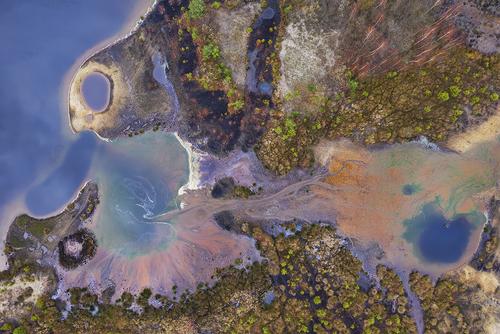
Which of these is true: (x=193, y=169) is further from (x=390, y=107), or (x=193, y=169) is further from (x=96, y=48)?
(x=390, y=107)

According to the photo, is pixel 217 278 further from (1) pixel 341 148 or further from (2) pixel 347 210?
(1) pixel 341 148

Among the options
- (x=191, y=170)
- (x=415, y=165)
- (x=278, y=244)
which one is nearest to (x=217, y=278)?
(x=278, y=244)

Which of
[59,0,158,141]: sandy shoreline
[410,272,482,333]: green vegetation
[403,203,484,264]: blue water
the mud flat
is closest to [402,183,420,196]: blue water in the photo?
[403,203,484,264]: blue water

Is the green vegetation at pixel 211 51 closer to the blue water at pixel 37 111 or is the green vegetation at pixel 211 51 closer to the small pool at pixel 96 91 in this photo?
the blue water at pixel 37 111

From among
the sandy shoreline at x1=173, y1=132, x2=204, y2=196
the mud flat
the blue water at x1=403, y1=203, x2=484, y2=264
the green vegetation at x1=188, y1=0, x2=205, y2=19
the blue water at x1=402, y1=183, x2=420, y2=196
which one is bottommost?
the blue water at x1=403, y1=203, x2=484, y2=264

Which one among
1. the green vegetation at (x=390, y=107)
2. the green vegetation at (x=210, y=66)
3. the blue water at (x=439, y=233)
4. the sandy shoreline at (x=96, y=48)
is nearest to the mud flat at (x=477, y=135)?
the green vegetation at (x=390, y=107)

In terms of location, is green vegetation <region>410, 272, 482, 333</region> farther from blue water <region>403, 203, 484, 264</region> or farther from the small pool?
the small pool
